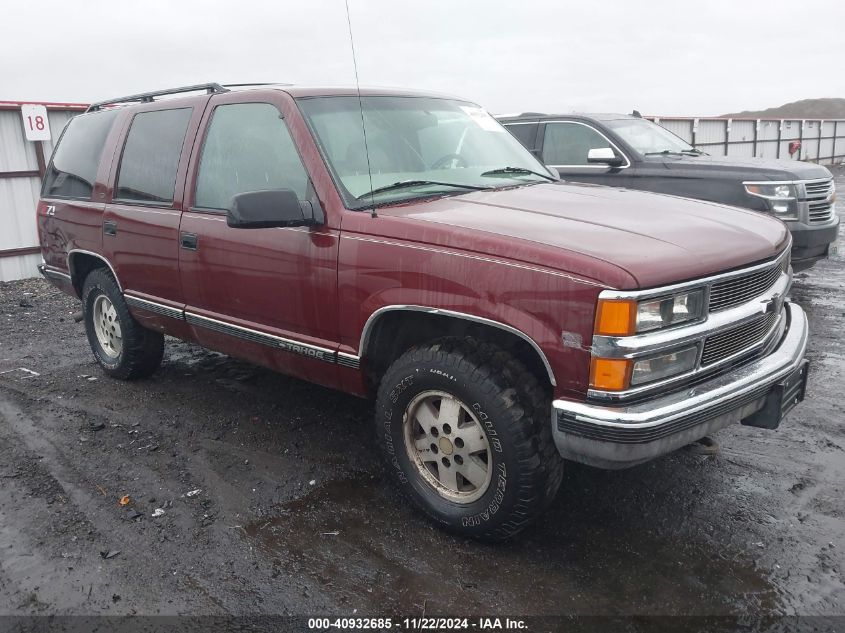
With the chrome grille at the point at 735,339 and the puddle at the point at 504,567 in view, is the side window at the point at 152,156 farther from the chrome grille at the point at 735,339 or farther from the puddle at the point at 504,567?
the chrome grille at the point at 735,339

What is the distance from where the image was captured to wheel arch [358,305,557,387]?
108 inches

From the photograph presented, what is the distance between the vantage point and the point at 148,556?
3.03 meters

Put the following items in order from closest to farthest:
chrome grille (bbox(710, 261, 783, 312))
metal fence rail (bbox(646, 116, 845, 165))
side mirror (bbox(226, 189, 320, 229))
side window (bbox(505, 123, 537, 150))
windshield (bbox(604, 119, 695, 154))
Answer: chrome grille (bbox(710, 261, 783, 312)) < side mirror (bbox(226, 189, 320, 229)) < windshield (bbox(604, 119, 695, 154)) < side window (bbox(505, 123, 537, 150)) < metal fence rail (bbox(646, 116, 845, 165))

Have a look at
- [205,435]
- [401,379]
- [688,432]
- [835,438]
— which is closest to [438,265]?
[401,379]

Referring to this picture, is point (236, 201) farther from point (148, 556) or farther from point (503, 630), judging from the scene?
point (503, 630)

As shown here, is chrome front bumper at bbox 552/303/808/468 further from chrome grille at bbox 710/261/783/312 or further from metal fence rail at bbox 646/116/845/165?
metal fence rail at bbox 646/116/845/165

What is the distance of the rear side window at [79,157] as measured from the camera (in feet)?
16.4

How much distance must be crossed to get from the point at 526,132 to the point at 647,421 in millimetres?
6479

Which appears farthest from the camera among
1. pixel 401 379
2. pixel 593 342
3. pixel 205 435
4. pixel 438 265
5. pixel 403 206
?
pixel 205 435

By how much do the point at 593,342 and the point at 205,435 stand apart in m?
2.70

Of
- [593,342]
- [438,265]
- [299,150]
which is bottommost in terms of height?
[593,342]

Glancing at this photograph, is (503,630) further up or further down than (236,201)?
further down

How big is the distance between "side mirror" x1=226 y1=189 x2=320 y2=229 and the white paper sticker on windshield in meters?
1.54

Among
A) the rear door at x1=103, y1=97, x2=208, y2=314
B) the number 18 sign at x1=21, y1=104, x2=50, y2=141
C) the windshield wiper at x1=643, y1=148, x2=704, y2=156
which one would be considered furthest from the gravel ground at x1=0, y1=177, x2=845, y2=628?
the number 18 sign at x1=21, y1=104, x2=50, y2=141
